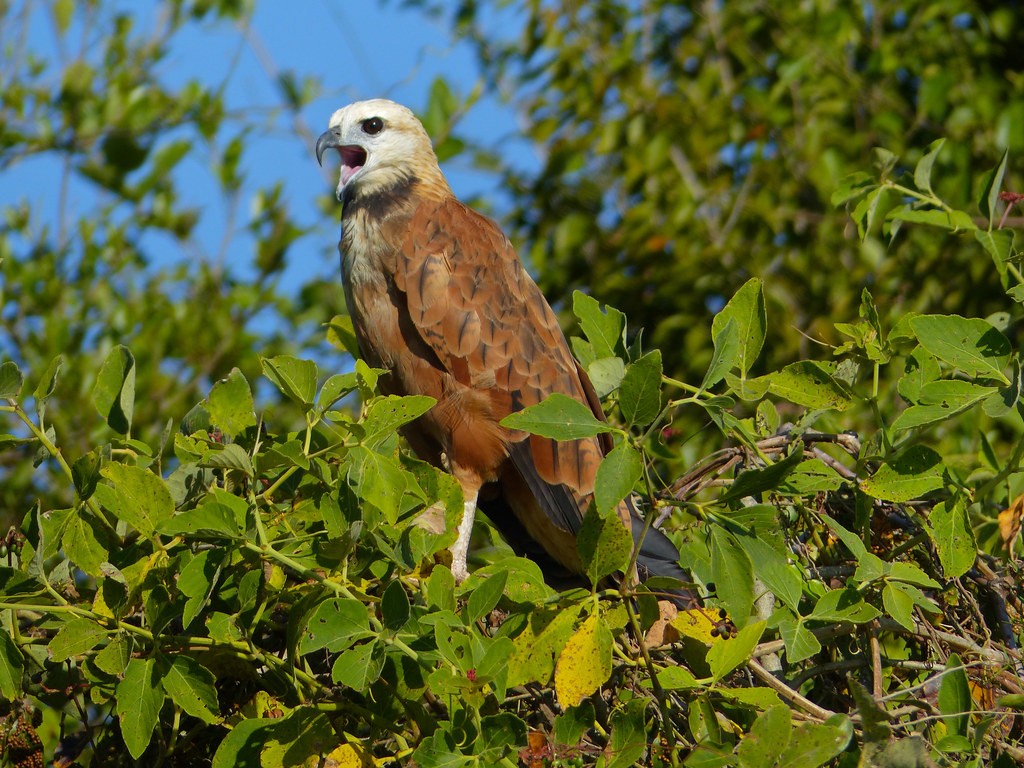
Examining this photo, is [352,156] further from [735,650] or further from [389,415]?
[735,650]

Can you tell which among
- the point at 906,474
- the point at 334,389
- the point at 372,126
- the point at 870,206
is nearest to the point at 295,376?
the point at 334,389

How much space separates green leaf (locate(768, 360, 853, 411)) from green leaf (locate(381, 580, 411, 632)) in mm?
835

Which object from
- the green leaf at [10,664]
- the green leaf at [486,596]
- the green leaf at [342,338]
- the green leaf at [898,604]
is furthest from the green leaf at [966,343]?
the green leaf at [342,338]

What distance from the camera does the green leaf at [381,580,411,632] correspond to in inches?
69.9

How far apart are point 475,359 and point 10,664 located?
173 centimetres

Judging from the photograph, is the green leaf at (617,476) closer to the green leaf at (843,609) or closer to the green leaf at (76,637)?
the green leaf at (843,609)

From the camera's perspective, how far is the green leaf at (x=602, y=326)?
2152 millimetres

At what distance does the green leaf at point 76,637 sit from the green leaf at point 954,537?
4.73 ft

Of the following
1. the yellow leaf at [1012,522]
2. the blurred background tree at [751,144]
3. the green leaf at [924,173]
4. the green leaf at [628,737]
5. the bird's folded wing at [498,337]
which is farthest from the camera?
the blurred background tree at [751,144]

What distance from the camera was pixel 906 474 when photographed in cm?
205

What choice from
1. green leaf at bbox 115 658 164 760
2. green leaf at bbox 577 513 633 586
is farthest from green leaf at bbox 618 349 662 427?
green leaf at bbox 115 658 164 760

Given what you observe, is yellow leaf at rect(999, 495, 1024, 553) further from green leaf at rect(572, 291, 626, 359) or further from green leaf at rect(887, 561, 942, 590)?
green leaf at rect(572, 291, 626, 359)

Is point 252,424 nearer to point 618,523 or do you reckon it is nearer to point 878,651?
point 618,523

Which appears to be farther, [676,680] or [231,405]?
[231,405]
